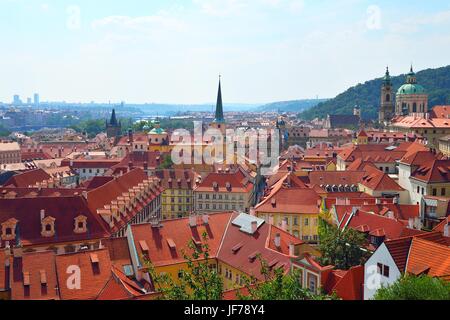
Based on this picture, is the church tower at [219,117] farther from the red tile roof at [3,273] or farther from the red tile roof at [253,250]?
the red tile roof at [3,273]

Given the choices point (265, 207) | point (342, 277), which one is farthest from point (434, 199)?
point (342, 277)

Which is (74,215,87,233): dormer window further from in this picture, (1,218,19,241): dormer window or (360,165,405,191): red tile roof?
(360,165,405,191): red tile roof

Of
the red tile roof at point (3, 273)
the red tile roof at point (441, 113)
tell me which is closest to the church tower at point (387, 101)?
the red tile roof at point (441, 113)

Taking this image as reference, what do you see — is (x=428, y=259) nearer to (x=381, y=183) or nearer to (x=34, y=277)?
(x=34, y=277)

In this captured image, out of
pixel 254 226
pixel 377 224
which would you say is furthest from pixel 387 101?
pixel 254 226
